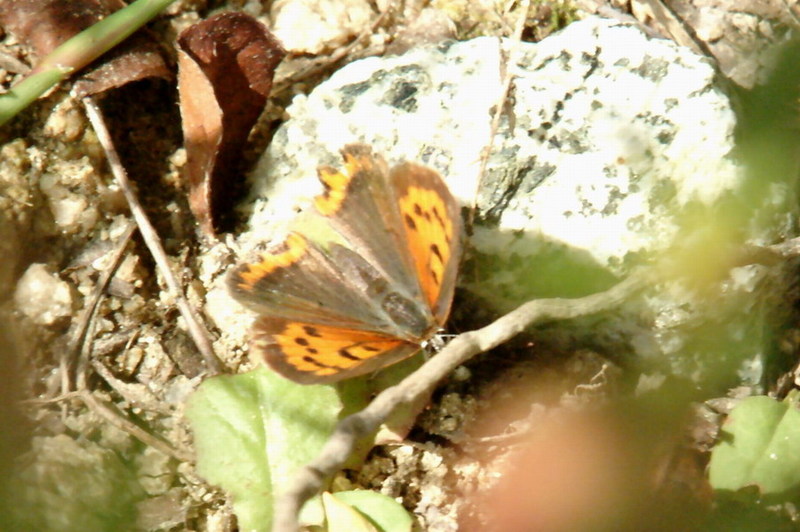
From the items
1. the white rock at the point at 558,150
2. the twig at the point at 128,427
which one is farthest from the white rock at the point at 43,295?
the white rock at the point at 558,150

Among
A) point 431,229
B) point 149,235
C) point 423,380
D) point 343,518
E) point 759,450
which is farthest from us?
point 149,235

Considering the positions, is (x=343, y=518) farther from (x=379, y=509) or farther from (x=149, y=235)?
(x=149, y=235)

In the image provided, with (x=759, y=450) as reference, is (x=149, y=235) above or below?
above

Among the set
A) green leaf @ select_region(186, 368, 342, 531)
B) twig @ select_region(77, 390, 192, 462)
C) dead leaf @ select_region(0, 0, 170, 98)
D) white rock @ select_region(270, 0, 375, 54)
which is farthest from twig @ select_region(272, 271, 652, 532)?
dead leaf @ select_region(0, 0, 170, 98)

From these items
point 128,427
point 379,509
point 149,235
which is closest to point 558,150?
point 379,509

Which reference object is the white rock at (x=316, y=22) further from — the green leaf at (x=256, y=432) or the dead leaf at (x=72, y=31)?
the green leaf at (x=256, y=432)

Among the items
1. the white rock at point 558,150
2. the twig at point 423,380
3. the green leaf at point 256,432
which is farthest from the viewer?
the white rock at point 558,150

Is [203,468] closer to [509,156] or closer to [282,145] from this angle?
[282,145]
